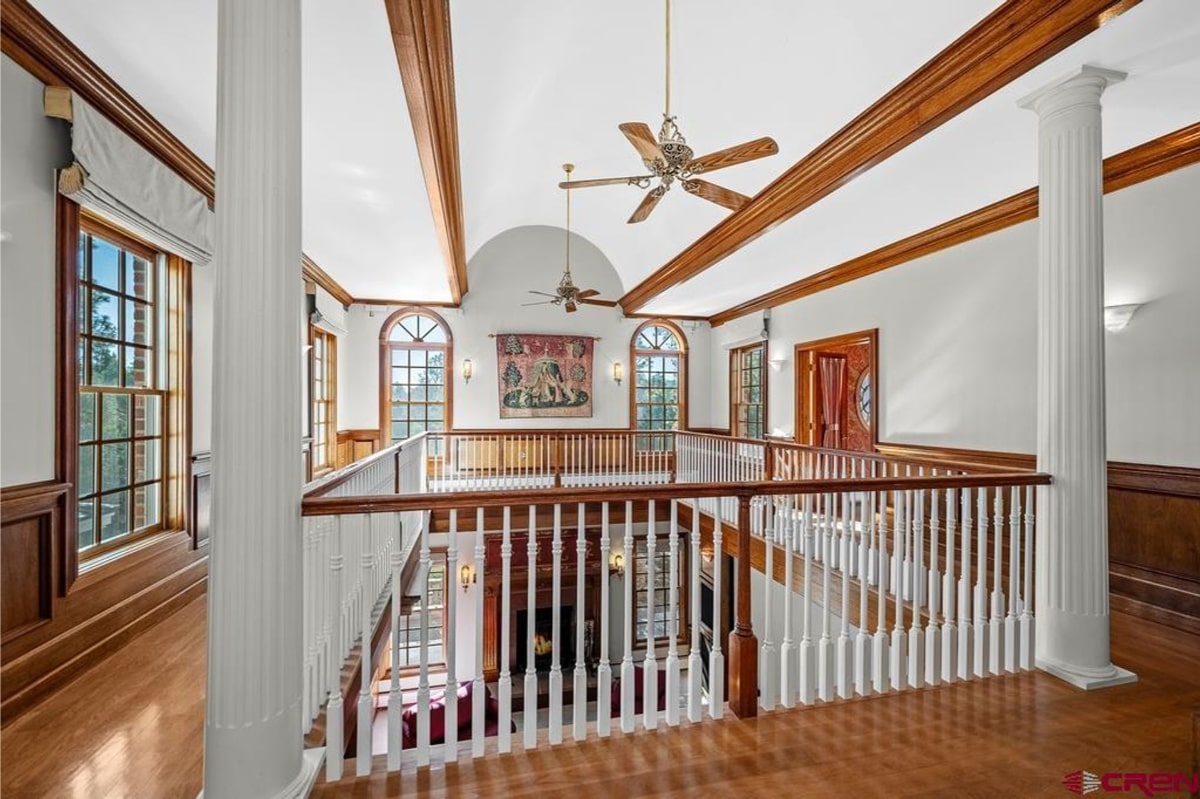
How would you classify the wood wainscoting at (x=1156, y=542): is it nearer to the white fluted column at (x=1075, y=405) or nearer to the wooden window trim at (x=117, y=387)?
the white fluted column at (x=1075, y=405)

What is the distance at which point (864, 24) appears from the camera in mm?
2842

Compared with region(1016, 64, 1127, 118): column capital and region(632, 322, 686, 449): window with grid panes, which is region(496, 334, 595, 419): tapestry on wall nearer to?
region(632, 322, 686, 449): window with grid panes

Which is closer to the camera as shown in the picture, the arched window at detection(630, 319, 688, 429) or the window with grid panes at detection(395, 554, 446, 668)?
the window with grid panes at detection(395, 554, 446, 668)

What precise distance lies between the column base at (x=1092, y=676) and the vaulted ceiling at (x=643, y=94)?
9.17 ft

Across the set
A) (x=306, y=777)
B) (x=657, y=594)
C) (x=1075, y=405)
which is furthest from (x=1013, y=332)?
(x=657, y=594)

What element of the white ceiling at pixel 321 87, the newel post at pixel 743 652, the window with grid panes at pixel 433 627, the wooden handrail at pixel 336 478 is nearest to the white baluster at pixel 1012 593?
the newel post at pixel 743 652

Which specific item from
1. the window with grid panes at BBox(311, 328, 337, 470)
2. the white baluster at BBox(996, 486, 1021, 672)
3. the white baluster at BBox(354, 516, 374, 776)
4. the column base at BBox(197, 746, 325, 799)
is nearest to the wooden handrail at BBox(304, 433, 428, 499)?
the white baluster at BBox(354, 516, 374, 776)

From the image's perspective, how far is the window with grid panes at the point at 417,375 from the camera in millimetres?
8289

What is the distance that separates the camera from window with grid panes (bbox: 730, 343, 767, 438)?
7.98 meters

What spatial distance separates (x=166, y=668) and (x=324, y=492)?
121cm

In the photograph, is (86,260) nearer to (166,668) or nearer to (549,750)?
(166,668)

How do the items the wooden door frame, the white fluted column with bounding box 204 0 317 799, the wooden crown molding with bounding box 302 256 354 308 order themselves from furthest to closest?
1. the wooden door frame
2. the wooden crown molding with bounding box 302 256 354 308
3. the white fluted column with bounding box 204 0 317 799

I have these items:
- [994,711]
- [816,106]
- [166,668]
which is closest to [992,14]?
[816,106]

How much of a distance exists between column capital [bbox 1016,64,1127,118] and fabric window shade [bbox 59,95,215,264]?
12.6 feet
